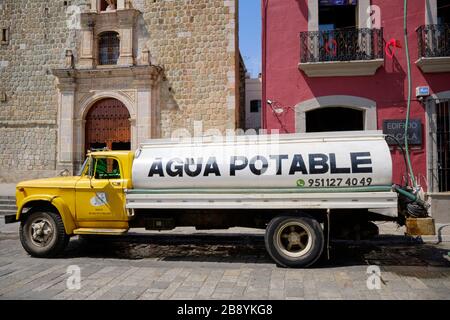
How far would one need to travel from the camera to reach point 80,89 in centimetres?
1516

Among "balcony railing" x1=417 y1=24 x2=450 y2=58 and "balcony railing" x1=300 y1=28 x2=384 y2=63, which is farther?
"balcony railing" x1=300 y1=28 x2=384 y2=63

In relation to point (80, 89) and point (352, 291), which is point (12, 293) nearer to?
point (352, 291)

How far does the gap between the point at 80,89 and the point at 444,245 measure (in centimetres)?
1345

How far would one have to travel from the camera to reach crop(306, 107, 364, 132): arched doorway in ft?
42.7

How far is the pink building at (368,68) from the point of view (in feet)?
36.8

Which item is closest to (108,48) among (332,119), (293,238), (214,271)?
(332,119)

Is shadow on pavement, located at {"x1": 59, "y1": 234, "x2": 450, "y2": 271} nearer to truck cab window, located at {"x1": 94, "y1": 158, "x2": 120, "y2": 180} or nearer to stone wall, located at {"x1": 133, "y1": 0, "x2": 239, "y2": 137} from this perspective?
truck cab window, located at {"x1": 94, "y1": 158, "x2": 120, "y2": 180}

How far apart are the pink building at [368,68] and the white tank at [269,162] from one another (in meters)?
5.72

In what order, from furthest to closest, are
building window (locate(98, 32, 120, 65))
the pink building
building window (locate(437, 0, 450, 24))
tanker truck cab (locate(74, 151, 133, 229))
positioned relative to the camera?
building window (locate(98, 32, 120, 65)) → building window (locate(437, 0, 450, 24)) → the pink building → tanker truck cab (locate(74, 151, 133, 229))

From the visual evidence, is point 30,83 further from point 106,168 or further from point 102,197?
point 102,197

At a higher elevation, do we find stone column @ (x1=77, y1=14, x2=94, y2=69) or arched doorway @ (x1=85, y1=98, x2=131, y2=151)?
stone column @ (x1=77, y1=14, x2=94, y2=69)

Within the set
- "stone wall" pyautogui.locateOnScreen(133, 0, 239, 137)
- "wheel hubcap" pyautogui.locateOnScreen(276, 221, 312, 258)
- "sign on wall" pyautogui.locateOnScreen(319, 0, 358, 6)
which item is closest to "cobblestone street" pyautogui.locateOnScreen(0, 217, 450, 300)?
"wheel hubcap" pyautogui.locateOnScreen(276, 221, 312, 258)
